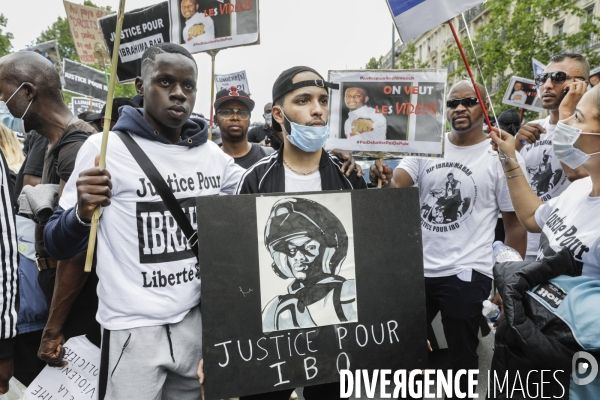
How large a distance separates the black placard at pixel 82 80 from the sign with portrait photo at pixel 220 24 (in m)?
4.44

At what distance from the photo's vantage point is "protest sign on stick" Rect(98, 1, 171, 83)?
4047mm

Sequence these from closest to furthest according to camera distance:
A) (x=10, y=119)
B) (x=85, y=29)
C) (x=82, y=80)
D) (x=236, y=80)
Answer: (x=10, y=119) < (x=85, y=29) < (x=82, y=80) < (x=236, y=80)

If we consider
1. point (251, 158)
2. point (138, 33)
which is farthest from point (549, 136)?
point (138, 33)

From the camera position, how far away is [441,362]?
170 inches

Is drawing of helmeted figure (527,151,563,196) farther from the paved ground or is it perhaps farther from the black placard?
the black placard

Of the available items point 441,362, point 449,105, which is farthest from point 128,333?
point 441,362

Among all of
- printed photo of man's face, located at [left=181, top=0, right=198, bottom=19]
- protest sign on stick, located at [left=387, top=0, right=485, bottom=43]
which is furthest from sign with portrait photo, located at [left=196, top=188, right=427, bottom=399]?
printed photo of man's face, located at [left=181, top=0, right=198, bottom=19]

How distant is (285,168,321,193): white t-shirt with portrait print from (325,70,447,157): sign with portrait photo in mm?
334

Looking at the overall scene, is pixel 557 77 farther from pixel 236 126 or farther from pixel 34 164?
pixel 34 164

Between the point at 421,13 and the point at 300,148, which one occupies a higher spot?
the point at 421,13

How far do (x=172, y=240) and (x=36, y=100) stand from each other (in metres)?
1.37

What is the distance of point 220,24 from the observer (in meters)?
3.76

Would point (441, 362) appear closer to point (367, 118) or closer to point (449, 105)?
point (449, 105)

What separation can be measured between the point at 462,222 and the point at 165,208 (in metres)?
2.16
